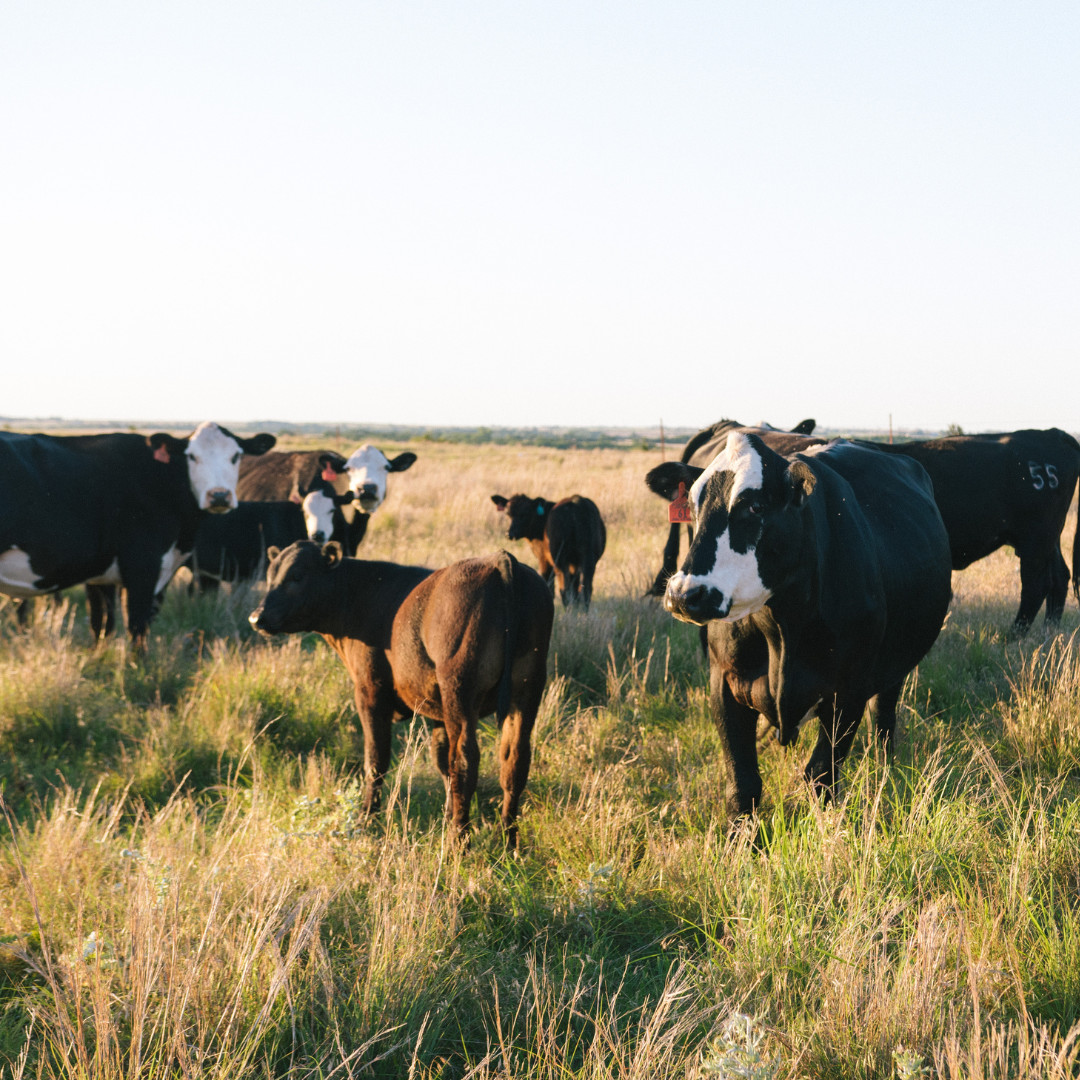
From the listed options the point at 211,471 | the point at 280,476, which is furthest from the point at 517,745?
the point at 280,476

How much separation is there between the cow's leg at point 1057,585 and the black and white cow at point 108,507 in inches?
300

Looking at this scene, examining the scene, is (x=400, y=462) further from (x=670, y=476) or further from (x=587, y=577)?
(x=670, y=476)

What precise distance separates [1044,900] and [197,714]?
198 inches

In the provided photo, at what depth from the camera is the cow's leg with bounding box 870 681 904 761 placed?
16.2 ft

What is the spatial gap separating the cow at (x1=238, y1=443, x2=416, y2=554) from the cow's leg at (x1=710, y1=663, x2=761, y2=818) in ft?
21.6

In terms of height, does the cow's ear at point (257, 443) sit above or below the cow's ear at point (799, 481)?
above

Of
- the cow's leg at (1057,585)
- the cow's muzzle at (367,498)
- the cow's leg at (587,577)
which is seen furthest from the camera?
the cow's muzzle at (367,498)

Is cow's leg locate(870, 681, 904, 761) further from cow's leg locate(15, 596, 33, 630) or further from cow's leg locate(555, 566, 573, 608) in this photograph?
cow's leg locate(15, 596, 33, 630)

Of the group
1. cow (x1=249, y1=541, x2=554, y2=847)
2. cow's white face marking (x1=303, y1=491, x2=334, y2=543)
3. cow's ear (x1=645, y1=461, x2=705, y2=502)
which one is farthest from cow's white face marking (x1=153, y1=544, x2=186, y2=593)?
cow's ear (x1=645, y1=461, x2=705, y2=502)

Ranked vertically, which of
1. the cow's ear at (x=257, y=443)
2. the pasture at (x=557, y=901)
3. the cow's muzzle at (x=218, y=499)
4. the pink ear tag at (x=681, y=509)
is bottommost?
the pasture at (x=557, y=901)

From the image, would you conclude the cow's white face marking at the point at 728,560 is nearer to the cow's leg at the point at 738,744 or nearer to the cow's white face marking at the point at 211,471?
the cow's leg at the point at 738,744

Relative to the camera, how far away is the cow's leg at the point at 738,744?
3951 millimetres

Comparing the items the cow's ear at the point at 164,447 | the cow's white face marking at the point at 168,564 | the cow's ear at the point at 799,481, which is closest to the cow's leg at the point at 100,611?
the cow's white face marking at the point at 168,564

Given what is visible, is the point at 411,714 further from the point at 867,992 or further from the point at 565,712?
the point at 867,992
